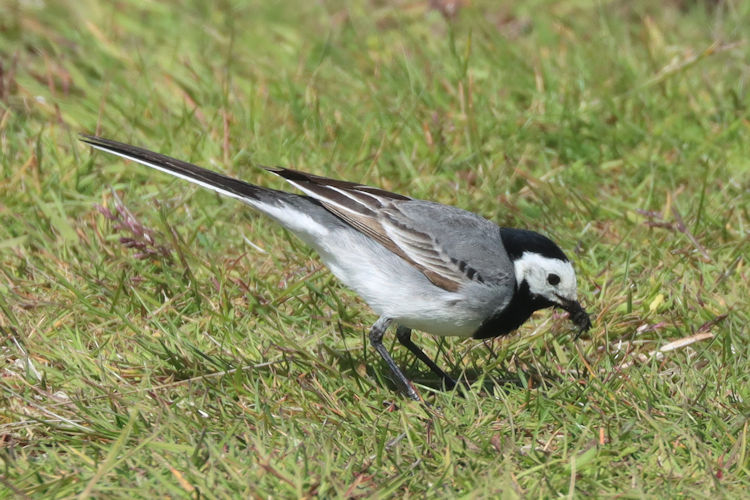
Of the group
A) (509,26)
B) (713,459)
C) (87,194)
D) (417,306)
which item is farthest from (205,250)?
(509,26)

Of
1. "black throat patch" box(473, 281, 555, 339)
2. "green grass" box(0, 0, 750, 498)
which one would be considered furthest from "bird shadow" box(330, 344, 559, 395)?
"black throat patch" box(473, 281, 555, 339)

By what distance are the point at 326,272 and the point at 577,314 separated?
1.53 meters

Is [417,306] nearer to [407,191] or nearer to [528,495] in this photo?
[528,495]

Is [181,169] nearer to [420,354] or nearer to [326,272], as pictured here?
[326,272]

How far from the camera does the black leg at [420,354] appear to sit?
17.0 ft

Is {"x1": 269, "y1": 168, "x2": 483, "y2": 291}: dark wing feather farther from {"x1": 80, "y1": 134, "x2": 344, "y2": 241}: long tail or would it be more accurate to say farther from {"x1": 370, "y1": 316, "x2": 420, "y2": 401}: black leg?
{"x1": 370, "y1": 316, "x2": 420, "y2": 401}: black leg

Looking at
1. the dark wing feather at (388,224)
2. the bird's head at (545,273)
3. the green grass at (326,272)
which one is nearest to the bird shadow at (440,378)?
the green grass at (326,272)

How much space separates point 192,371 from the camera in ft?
16.2

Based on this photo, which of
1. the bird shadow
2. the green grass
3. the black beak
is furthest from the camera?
Answer: the black beak

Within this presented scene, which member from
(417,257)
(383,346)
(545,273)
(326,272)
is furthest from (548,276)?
(326,272)

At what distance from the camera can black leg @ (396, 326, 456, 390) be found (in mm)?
5168

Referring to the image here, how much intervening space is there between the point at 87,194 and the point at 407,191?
6.96ft

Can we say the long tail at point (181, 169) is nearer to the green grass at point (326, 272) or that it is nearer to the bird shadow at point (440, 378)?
the green grass at point (326, 272)

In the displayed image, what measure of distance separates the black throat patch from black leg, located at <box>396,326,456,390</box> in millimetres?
263
